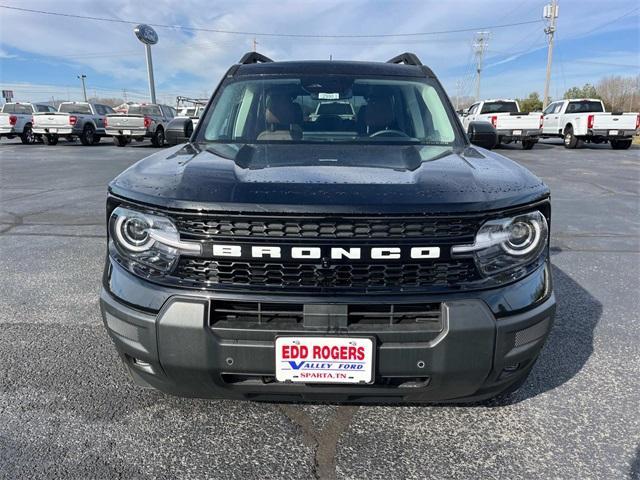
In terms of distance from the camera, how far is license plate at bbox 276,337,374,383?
1.78 metres

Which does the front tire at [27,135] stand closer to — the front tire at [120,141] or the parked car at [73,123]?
the parked car at [73,123]

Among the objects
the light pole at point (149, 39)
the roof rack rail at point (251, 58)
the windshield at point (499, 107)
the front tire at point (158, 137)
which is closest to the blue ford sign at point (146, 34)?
the light pole at point (149, 39)

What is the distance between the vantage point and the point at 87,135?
69.3 ft

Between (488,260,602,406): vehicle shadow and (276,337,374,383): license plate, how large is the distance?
105cm

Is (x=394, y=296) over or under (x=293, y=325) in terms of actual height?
over

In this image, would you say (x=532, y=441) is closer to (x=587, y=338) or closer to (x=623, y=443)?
(x=623, y=443)

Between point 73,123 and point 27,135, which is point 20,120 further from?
point 73,123

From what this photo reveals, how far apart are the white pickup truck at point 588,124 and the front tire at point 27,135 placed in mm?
24152

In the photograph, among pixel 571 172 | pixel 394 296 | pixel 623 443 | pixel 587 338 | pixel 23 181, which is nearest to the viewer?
pixel 394 296

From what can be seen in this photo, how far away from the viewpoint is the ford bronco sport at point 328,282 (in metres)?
1.79

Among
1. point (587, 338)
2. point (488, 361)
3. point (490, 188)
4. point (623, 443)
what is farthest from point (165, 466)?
point (587, 338)

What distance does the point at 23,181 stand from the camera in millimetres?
10391

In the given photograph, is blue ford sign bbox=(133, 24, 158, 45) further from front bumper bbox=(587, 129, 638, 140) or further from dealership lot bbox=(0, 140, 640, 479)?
dealership lot bbox=(0, 140, 640, 479)

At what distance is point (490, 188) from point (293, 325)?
973mm
